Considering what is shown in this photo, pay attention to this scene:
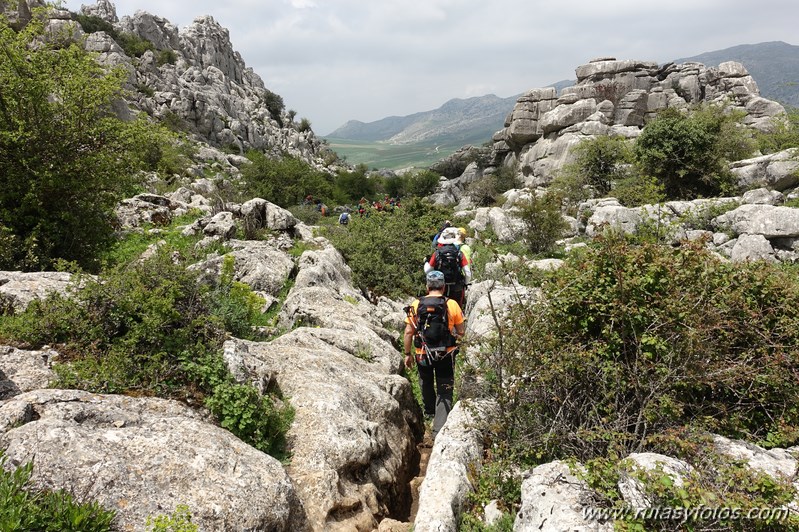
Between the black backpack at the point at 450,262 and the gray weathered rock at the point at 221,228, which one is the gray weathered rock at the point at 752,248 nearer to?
the black backpack at the point at 450,262

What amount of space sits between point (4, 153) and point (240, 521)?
9.71 metres

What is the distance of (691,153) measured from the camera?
995 inches

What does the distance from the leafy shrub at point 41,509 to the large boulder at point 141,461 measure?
0.15m

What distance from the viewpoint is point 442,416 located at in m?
6.51

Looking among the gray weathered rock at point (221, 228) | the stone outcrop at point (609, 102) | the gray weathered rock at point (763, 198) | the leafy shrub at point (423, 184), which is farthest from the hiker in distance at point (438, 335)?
the leafy shrub at point (423, 184)

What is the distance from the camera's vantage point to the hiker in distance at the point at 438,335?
6.48 m

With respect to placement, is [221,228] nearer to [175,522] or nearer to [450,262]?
[450,262]

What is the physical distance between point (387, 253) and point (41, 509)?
1302 cm

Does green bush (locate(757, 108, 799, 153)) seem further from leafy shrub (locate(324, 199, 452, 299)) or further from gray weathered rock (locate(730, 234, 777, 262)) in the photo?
leafy shrub (locate(324, 199, 452, 299))

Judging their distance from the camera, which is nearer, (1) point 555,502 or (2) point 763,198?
(1) point 555,502

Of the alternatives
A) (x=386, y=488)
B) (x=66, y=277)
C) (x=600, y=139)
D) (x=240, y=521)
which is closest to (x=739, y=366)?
(x=386, y=488)

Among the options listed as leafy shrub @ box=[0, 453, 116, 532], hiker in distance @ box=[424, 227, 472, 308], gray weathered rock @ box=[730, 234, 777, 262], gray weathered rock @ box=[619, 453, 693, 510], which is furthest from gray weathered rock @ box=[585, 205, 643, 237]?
leafy shrub @ box=[0, 453, 116, 532]

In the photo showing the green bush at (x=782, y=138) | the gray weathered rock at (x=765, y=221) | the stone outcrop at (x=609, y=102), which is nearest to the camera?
the gray weathered rock at (x=765, y=221)

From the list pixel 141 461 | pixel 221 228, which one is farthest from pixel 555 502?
pixel 221 228
